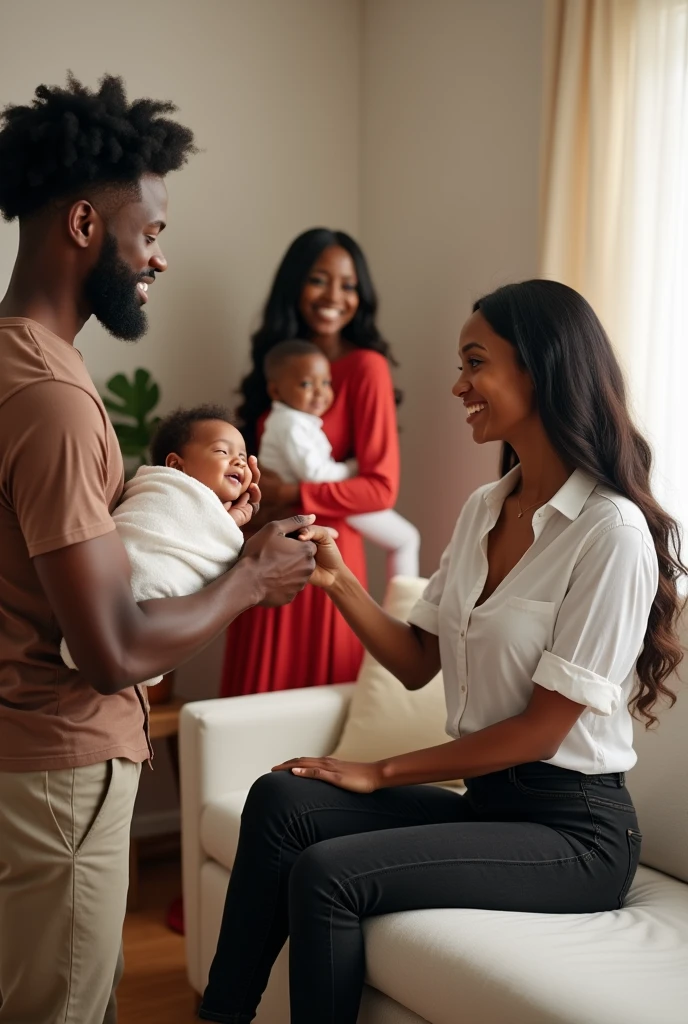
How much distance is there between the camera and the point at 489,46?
314 centimetres

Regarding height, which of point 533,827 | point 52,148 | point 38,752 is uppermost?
point 52,148

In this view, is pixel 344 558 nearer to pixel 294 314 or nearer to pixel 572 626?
pixel 294 314

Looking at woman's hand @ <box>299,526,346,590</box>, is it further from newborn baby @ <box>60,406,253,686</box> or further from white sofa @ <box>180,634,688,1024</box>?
white sofa @ <box>180,634,688,1024</box>

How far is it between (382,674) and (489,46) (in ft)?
6.23

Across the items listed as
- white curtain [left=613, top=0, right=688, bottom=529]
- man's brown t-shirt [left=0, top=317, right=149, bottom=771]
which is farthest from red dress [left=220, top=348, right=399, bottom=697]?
man's brown t-shirt [left=0, top=317, right=149, bottom=771]

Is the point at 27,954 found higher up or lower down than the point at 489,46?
lower down

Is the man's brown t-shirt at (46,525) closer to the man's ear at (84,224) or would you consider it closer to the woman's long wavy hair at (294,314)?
the man's ear at (84,224)

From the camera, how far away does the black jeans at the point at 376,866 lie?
1683 millimetres

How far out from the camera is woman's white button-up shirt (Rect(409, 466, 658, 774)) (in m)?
1.73

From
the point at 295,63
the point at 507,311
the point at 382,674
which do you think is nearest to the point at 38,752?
the point at 507,311

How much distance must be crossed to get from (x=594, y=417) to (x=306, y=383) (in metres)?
1.23

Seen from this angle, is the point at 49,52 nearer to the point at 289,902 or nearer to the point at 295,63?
the point at 295,63

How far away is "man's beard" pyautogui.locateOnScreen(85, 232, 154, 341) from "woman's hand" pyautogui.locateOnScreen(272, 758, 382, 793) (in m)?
0.92

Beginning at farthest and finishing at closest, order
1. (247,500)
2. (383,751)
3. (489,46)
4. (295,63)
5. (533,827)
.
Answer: (295,63) < (489,46) < (383,751) < (533,827) < (247,500)
